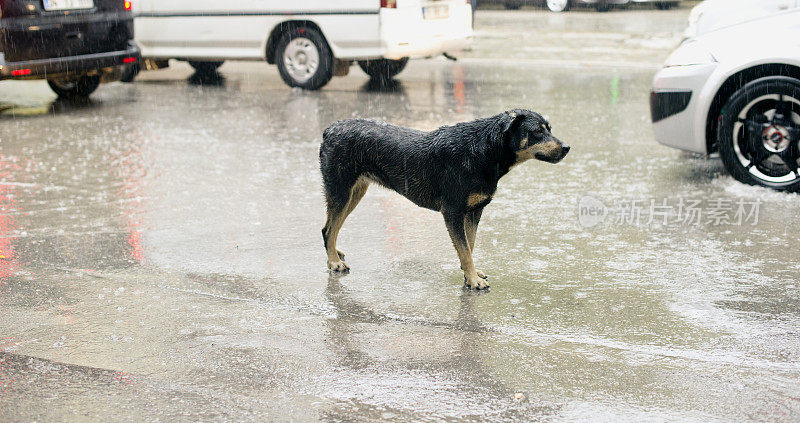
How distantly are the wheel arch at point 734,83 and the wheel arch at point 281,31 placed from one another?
6098 mm

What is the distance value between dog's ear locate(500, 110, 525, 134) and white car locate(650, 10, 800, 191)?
9.79 ft

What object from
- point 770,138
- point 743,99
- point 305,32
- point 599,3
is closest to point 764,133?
point 770,138

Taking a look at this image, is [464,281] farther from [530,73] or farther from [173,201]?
[530,73]

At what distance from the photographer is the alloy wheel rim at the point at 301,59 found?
12.1 meters

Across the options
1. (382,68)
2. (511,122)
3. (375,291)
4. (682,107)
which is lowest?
(375,291)

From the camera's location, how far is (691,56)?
285 inches

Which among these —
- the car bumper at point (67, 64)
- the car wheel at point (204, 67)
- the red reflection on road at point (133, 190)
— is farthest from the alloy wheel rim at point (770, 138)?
the car wheel at point (204, 67)

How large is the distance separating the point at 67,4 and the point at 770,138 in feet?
24.5

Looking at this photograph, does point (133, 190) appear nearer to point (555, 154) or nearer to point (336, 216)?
point (336, 216)

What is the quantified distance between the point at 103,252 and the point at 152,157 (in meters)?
2.73

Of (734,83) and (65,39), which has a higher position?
(65,39)

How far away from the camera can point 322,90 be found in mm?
12195

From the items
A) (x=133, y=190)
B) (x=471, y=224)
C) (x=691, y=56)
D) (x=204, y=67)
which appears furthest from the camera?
(x=204, y=67)

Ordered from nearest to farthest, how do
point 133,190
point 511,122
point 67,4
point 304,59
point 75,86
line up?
point 511,122 → point 133,190 → point 67,4 → point 75,86 → point 304,59
